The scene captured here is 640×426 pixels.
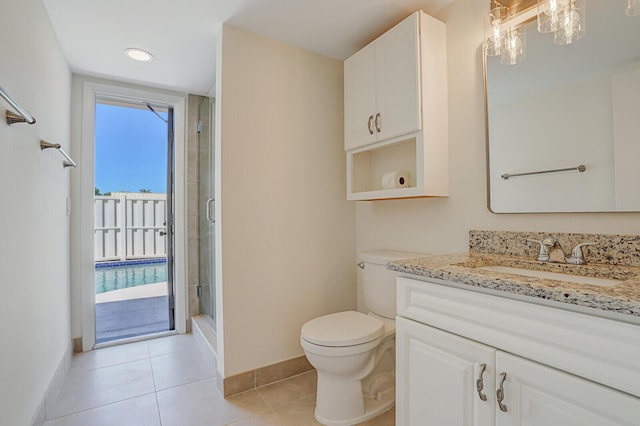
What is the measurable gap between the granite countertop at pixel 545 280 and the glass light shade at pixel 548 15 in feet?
3.16

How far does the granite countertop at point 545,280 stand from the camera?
28.6 inches

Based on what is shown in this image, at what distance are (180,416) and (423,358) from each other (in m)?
1.32

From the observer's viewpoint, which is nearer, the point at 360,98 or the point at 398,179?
the point at 398,179

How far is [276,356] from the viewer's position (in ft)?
6.56

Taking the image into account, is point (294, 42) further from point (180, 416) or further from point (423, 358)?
point (180, 416)

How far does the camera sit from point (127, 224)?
206 inches

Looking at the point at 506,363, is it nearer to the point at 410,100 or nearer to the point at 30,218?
the point at 410,100

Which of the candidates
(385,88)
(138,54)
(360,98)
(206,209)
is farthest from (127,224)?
(385,88)

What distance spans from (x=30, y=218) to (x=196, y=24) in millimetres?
1331

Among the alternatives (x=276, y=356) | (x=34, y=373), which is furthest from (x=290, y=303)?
(x=34, y=373)

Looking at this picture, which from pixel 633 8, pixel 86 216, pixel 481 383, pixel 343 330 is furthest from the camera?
pixel 86 216

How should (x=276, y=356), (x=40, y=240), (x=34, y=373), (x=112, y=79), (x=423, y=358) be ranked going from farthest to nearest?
(x=112, y=79) < (x=276, y=356) < (x=40, y=240) < (x=34, y=373) < (x=423, y=358)

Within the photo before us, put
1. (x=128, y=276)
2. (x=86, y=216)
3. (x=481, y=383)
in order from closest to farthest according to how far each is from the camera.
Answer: (x=481, y=383) → (x=86, y=216) → (x=128, y=276)

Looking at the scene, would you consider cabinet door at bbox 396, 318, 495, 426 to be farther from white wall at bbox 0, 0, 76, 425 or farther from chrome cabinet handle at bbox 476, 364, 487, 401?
white wall at bbox 0, 0, 76, 425
